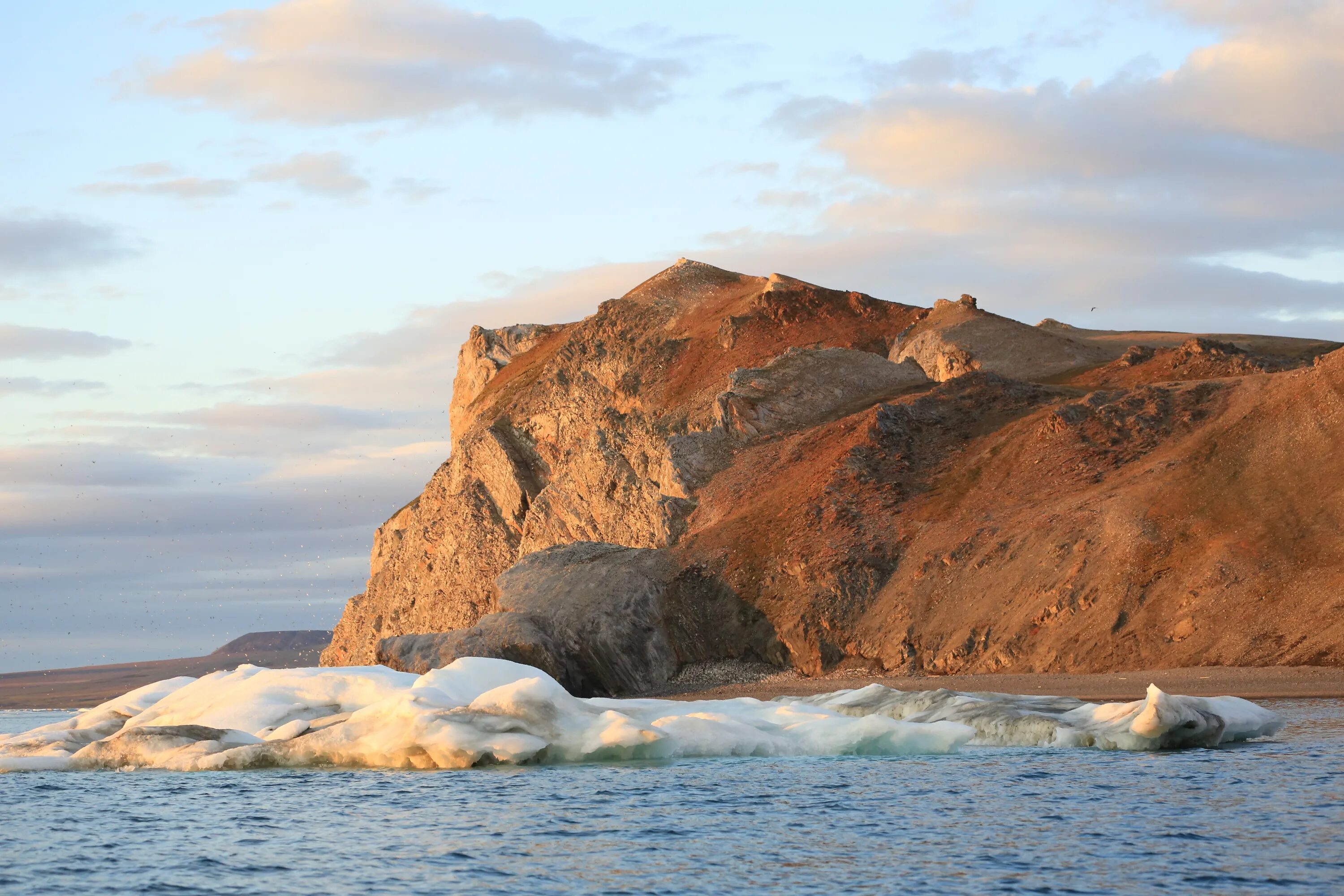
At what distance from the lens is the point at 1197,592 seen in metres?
48.8

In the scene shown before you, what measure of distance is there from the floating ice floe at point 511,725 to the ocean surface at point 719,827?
65cm

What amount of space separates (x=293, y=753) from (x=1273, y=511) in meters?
38.7

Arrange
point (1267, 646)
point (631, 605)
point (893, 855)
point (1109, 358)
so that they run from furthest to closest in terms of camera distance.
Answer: point (1109, 358) → point (631, 605) → point (1267, 646) → point (893, 855)

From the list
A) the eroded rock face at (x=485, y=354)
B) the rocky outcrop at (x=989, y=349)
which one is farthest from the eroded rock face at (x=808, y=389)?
the eroded rock face at (x=485, y=354)

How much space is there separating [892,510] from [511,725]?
36623mm

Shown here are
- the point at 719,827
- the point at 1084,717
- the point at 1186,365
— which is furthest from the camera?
the point at 1186,365

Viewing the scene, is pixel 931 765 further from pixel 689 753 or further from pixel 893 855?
pixel 893 855

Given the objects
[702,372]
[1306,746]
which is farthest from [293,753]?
[702,372]

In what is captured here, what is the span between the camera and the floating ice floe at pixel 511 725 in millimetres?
30969

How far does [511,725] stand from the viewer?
101 feet

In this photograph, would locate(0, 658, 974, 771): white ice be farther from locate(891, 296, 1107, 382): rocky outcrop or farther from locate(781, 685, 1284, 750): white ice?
locate(891, 296, 1107, 382): rocky outcrop

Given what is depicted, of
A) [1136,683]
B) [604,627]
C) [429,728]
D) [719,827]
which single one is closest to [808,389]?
[604,627]

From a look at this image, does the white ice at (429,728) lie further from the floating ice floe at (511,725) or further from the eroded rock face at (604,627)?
the eroded rock face at (604,627)

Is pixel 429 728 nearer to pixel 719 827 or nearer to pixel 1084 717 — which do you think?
pixel 719 827
